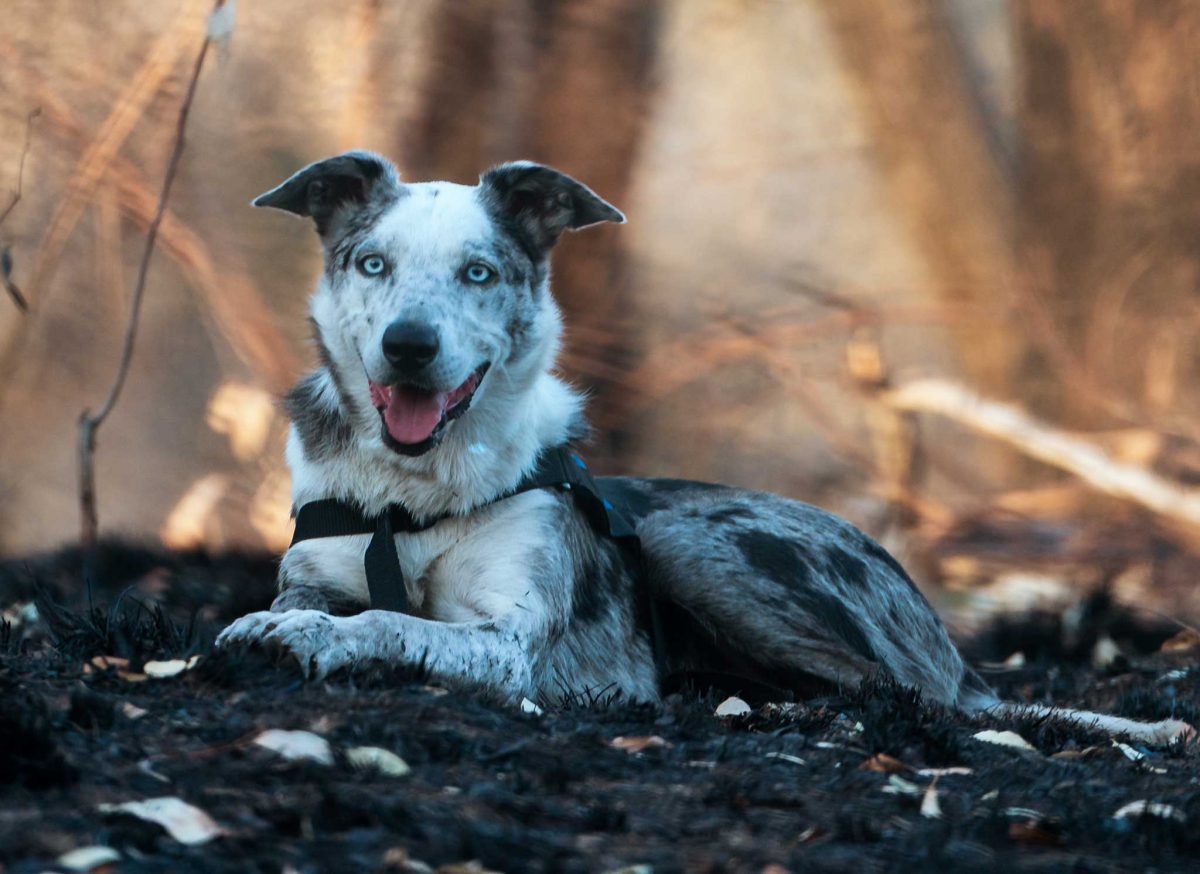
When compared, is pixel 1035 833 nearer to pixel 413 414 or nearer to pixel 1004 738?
pixel 1004 738

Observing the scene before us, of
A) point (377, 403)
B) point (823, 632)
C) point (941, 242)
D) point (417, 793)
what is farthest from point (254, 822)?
point (941, 242)

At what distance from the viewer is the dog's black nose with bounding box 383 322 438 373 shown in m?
4.22

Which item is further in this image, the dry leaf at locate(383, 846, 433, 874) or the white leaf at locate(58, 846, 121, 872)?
the dry leaf at locate(383, 846, 433, 874)

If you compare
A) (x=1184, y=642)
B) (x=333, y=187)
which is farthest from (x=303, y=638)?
(x=1184, y=642)

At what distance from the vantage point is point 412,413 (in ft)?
14.3

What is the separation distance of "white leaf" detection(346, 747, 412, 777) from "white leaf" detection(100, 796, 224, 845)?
0.41 m

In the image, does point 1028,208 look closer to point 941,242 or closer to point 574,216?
point 941,242

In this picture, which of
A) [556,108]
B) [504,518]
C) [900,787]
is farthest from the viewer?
[556,108]

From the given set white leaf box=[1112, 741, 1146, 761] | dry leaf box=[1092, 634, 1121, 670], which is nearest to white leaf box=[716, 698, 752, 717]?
white leaf box=[1112, 741, 1146, 761]

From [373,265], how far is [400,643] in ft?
4.10

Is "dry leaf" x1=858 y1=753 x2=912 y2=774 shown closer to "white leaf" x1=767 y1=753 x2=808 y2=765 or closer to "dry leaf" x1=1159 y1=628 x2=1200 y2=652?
"white leaf" x1=767 y1=753 x2=808 y2=765

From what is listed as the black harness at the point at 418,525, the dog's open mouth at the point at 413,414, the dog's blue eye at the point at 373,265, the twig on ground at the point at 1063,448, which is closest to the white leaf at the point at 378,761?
the black harness at the point at 418,525

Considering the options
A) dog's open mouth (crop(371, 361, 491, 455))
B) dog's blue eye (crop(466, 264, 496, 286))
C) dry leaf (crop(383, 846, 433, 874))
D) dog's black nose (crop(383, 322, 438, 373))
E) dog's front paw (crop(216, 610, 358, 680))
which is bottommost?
dry leaf (crop(383, 846, 433, 874))

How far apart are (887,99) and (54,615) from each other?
31.6 feet
